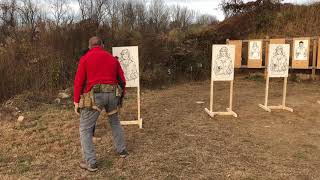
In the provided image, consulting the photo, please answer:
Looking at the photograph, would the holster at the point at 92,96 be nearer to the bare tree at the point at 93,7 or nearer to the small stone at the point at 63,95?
the small stone at the point at 63,95

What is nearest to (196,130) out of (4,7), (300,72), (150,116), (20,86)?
(150,116)

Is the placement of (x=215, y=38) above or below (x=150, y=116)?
above

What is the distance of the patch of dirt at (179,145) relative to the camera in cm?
504

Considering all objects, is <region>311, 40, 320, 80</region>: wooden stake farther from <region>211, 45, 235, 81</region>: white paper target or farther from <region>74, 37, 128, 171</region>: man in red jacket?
<region>74, 37, 128, 171</region>: man in red jacket

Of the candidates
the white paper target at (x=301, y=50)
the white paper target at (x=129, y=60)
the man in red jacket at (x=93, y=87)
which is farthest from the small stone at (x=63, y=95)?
the white paper target at (x=301, y=50)

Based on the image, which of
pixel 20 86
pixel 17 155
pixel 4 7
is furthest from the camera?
pixel 4 7

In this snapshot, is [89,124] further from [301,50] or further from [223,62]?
[301,50]

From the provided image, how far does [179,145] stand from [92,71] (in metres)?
2.15

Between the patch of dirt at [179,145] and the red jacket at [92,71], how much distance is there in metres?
1.20

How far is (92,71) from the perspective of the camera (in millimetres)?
5031

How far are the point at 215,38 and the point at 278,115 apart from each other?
875 centimetres

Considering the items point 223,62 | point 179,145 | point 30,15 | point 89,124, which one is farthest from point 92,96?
point 30,15

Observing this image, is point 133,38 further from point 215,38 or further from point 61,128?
point 61,128

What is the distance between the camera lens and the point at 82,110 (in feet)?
16.7
